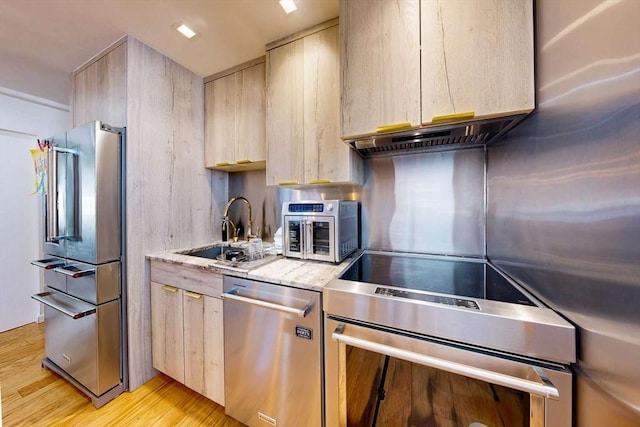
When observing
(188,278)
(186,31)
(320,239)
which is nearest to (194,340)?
(188,278)

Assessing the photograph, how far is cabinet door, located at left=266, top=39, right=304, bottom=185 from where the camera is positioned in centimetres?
148

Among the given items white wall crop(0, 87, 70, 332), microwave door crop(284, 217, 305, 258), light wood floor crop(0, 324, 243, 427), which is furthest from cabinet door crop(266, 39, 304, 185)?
white wall crop(0, 87, 70, 332)

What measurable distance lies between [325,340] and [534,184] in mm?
1033

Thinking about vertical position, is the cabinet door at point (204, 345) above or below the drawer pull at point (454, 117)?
below

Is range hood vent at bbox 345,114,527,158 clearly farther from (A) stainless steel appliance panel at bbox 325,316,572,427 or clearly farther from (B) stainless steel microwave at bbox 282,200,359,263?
(A) stainless steel appliance panel at bbox 325,316,572,427

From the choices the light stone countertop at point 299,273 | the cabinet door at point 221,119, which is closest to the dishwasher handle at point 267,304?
the light stone countertop at point 299,273

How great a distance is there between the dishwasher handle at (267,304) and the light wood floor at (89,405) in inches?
30.8

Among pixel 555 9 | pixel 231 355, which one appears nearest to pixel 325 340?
pixel 231 355

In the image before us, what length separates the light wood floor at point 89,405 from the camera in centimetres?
132

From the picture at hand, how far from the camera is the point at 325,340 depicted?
3.20 feet

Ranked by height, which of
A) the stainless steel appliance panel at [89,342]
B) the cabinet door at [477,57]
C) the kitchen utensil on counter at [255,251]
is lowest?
the stainless steel appliance panel at [89,342]

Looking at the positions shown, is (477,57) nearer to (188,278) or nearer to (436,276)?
(436,276)

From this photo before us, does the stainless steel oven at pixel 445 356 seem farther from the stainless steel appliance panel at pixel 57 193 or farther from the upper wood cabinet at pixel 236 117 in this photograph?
the stainless steel appliance panel at pixel 57 193

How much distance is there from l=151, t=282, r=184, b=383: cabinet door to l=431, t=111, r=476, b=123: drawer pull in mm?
1766
